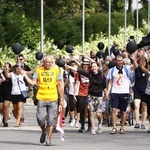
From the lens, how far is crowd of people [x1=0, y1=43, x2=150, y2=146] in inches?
769

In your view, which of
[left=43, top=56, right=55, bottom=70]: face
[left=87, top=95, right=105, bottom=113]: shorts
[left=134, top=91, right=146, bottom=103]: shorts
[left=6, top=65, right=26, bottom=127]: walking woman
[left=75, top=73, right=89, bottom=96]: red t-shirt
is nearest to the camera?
[left=43, top=56, right=55, bottom=70]: face

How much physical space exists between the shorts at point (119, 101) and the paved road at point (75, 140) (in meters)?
0.64

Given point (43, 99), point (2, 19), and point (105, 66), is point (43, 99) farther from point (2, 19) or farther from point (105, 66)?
point (2, 19)

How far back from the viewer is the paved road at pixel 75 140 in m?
18.8

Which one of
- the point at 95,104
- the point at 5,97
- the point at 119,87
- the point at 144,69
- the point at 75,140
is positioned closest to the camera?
the point at 75,140

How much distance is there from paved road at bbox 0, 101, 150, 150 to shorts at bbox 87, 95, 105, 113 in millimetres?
567

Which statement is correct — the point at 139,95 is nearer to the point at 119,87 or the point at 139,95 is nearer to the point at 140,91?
the point at 140,91

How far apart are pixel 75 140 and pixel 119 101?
8.18 feet

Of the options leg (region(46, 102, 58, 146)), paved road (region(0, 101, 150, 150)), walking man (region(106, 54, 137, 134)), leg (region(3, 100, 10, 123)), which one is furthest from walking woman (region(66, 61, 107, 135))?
leg (region(46, 102, 58, 146))

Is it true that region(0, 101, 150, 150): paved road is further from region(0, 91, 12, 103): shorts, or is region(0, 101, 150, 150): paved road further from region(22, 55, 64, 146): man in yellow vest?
region(0, 91, 12, 103): shorts

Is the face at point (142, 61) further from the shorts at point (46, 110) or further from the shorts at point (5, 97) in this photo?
the shorts at point (46, 110)

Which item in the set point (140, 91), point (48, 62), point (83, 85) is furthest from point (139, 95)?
point (48, 62)

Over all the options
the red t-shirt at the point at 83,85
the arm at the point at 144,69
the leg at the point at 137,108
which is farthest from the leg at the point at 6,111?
the arm at the point at 144,69

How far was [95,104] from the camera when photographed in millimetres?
22812
